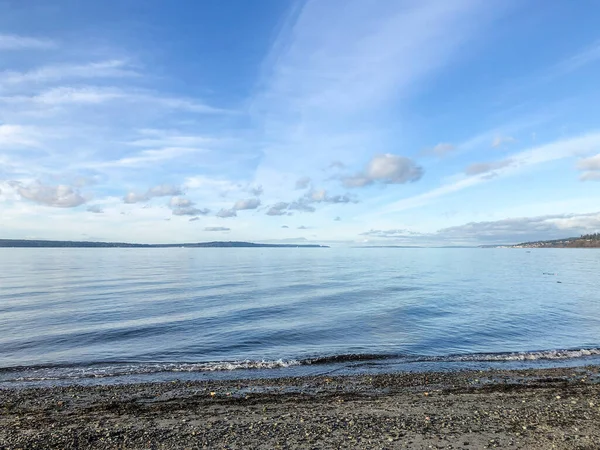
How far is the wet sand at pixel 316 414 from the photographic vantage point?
10750 millimetres

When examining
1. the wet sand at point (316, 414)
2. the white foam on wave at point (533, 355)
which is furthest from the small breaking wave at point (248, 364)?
the wet sand at point (316, 414)

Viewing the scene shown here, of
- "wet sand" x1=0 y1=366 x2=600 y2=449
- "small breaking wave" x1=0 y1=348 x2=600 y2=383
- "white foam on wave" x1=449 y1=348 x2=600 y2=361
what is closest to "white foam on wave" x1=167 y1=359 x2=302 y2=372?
"small breaking wave" x1=0 y1=348 x2=600 y2=383

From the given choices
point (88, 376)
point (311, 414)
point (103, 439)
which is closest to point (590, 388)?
point (311, 414)

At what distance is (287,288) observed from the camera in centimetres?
5612

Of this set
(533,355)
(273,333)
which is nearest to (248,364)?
(273,333)

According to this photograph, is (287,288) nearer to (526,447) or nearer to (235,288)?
(235,288)

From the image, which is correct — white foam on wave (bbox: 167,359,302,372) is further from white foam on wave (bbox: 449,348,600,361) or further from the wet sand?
white foam on wave (bbox: 449,348,600,361)

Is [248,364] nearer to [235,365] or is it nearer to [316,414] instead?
[235,365]

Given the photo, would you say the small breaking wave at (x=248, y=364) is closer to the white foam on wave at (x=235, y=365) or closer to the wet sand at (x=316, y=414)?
the white foam on wave at (x=235, y=365)

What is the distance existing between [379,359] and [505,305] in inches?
1037

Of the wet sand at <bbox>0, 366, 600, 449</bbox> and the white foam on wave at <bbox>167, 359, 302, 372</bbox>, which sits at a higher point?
the wet sand at <bbox>0, 366, 600, 449</bbox>

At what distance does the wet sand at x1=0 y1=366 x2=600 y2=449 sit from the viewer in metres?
10.8

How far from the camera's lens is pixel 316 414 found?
503 inches

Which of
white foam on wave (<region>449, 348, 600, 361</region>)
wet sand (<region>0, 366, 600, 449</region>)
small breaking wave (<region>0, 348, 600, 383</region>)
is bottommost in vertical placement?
white foam on wave (<region>449, 348, 600, 361</region>)
